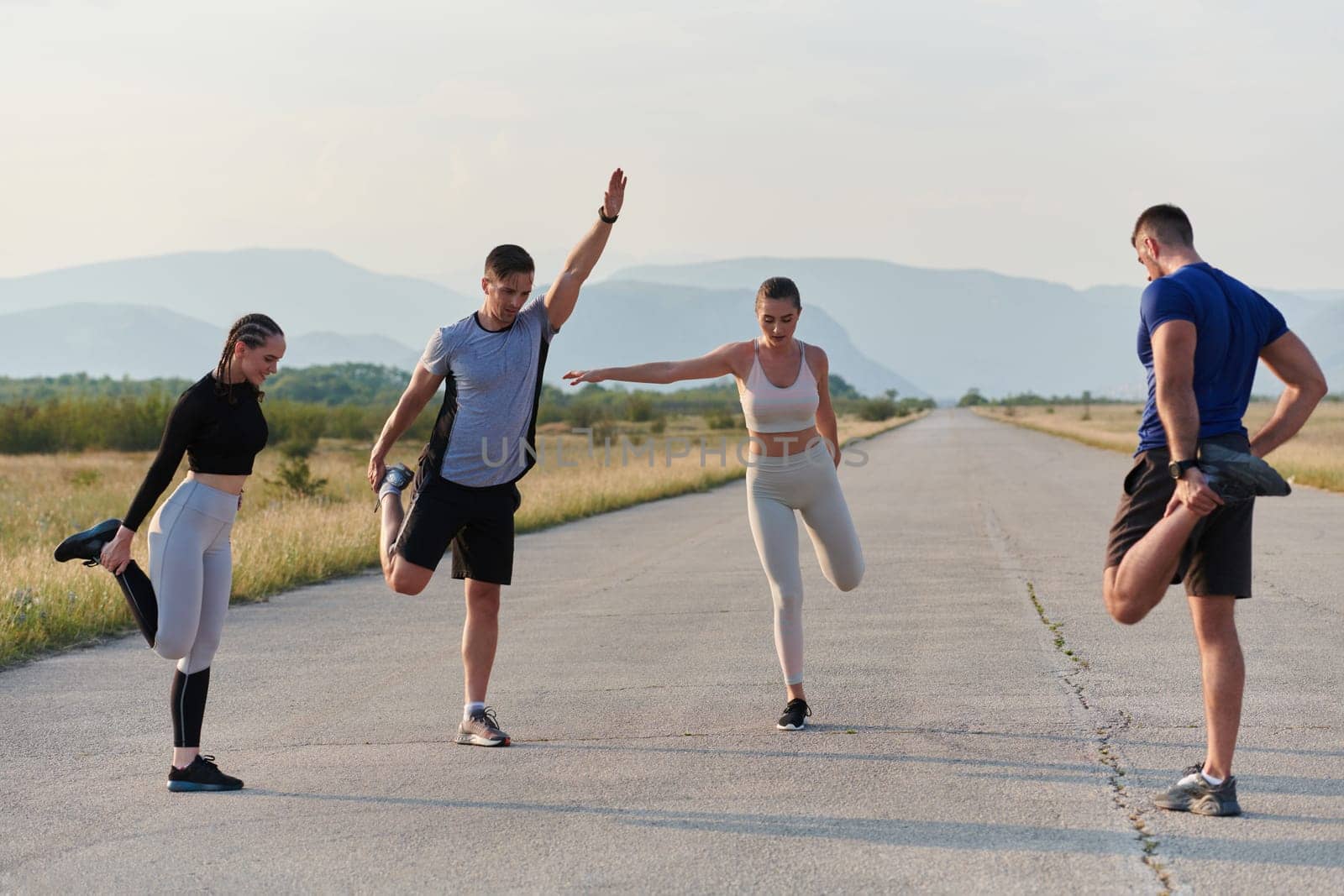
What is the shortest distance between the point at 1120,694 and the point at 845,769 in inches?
84.7

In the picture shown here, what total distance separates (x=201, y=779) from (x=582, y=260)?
273cm

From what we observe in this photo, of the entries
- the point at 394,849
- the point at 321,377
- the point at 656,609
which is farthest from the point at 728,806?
the point at 321,377

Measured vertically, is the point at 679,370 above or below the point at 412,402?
above

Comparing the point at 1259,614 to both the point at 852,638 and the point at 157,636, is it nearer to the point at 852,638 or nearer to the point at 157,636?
the point at 852,638

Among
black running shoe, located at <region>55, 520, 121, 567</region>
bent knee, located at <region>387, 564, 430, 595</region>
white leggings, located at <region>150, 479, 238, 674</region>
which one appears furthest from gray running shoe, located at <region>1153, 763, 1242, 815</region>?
black running shoe, located at <region>55, 520, 121, 567</region>

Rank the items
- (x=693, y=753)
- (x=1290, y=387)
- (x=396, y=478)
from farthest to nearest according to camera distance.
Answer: (x=396, y=478)
(x=693, y=753)
(x=1290, y=387)

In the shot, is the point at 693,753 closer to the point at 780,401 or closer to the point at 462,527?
the point at 462,527

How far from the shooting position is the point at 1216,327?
492 cm

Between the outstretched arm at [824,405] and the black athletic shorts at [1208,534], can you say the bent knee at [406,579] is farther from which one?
the black athletic shorts at [1208,534]

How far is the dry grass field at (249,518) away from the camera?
399 inches

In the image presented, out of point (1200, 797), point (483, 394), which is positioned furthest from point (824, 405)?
point (1200, 797)

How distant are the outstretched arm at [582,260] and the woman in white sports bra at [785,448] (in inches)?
13.8

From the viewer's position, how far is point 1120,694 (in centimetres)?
727

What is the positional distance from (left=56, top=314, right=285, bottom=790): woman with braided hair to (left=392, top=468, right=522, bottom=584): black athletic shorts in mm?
821
